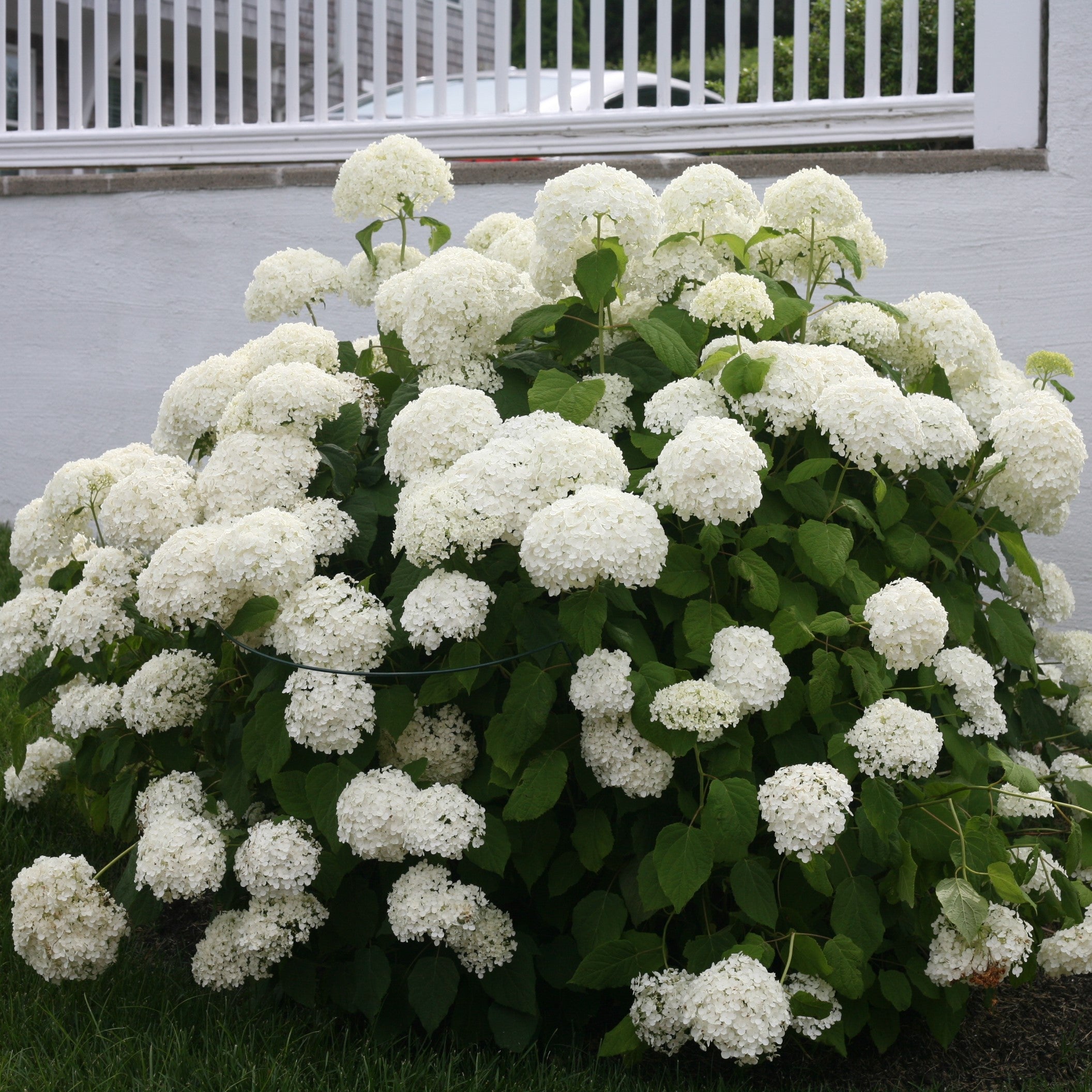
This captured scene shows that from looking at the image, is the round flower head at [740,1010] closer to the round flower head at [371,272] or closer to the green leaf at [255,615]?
the green leaf at [255,615]

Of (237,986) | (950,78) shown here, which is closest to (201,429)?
(237,986)

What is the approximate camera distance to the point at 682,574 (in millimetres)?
2121

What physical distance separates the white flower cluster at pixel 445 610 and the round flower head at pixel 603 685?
0.19 m

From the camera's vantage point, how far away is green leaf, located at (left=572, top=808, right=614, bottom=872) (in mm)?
2096

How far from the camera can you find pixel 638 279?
8.49ft

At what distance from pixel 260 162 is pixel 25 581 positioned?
2.89 metres

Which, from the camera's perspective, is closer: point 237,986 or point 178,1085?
point 178,1085

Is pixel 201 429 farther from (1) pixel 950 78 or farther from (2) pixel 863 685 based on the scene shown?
(1) pixel 950 78

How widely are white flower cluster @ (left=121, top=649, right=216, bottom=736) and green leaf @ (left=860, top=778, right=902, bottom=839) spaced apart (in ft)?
4.23

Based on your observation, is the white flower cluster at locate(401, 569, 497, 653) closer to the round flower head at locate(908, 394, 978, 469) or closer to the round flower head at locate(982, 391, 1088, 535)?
the round flower head at locate(908, 394, 978, 469)

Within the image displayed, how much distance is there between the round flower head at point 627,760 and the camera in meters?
2.03

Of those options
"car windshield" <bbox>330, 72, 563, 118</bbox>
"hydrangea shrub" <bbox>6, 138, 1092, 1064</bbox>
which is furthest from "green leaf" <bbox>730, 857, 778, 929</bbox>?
"car windshield" <bbox>330, 72, 563, 118</bbox>

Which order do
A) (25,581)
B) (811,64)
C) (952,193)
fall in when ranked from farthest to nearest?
(811,64) < (952,193) < (25,581)

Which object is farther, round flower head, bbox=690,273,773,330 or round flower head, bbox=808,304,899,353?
round flower head, bbox=808,304,899,353
